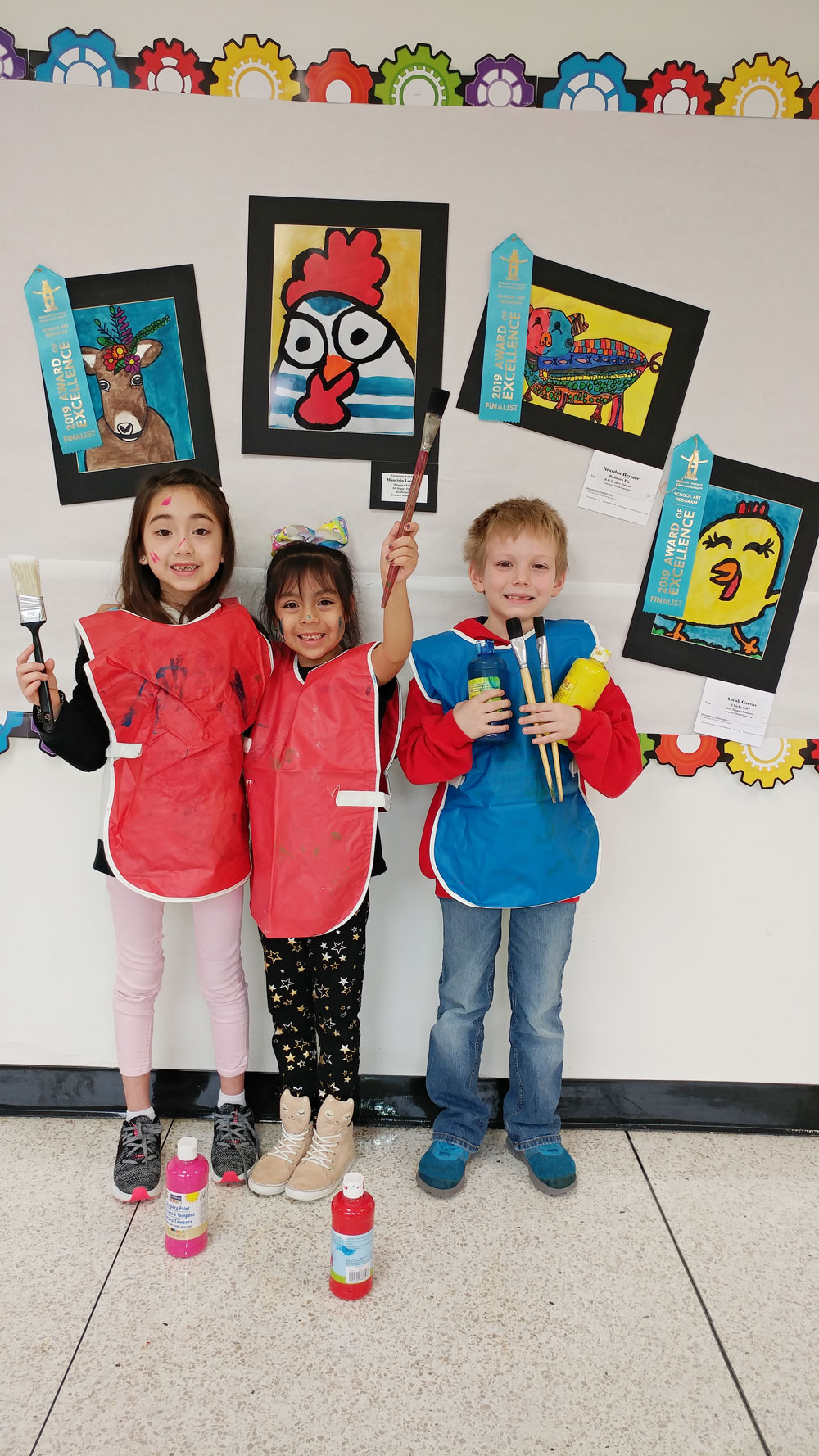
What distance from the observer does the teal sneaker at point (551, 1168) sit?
1.69 m

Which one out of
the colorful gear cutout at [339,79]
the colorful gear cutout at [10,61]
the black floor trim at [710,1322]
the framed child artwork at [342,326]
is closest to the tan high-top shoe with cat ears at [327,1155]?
the black floor trim at [710,1322]

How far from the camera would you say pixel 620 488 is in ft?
5.84

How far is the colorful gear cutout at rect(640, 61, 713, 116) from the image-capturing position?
167 centimetres

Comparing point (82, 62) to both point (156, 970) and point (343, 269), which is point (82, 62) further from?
point (156, 970)

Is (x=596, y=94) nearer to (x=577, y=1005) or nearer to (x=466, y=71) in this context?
(x=466, y=71)

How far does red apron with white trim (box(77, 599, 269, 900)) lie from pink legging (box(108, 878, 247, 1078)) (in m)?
0.10

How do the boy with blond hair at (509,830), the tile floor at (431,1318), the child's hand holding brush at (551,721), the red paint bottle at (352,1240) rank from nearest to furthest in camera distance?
the tile floor at (431,1318)
the red paint bottle at (352,1240)
the child's hand holding brush at (551,721)
the boy with blond hair at (509,830)

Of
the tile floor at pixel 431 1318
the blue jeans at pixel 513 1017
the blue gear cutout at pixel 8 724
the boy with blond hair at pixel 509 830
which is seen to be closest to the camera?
the tile floor at pixel 431 1318

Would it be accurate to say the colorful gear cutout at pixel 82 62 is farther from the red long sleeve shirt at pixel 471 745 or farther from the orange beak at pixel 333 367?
the red long sleeve shirt at pixel 471 745

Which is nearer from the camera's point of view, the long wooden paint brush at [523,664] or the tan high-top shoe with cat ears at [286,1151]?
the long wooden paint brush at [523,664]

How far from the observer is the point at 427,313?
67.9 inches

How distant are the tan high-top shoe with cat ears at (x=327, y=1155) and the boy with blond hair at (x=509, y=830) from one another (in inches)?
6.1

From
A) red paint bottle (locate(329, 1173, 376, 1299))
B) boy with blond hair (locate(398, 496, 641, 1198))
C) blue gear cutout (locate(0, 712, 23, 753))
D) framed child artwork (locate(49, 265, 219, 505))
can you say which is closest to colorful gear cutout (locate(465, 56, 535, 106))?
framed child artwork (locate(49, 265, 219, 505))

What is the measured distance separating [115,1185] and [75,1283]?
0.70 feet
